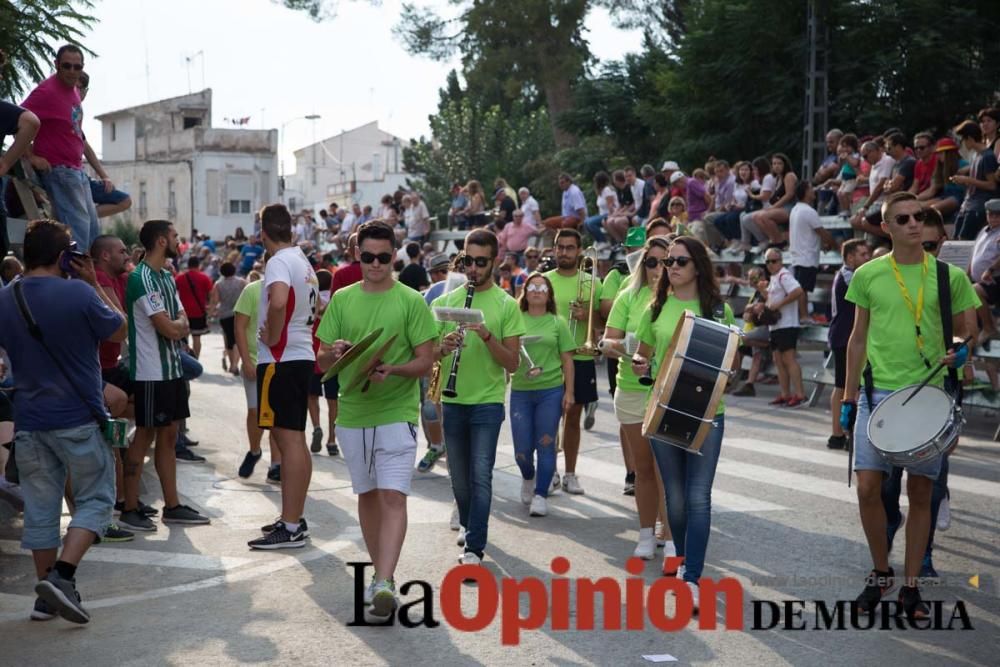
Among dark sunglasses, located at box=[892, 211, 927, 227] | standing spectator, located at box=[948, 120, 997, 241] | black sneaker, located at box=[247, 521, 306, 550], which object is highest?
standing spectator, located at box=[948, 120, 997, 241]

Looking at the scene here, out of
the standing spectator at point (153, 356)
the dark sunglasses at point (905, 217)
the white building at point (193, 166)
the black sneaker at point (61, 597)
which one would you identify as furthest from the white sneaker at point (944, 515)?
the white building at point (193, 166)

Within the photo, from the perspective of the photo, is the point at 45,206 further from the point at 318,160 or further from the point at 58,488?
the point at 318,160

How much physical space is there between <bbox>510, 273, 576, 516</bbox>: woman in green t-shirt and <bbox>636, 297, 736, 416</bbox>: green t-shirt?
199cm

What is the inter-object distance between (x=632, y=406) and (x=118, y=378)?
387 cm

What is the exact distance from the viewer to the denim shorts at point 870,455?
658 centimetres

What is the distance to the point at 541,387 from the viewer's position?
9.41m

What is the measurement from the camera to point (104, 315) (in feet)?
22.3

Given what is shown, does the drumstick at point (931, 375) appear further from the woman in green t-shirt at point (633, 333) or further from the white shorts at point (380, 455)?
the white shorts at point (380, 455)

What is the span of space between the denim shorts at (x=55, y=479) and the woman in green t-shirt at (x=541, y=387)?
10.9 feet

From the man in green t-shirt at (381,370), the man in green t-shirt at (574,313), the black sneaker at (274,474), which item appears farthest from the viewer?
the black sneaker at (274,474)

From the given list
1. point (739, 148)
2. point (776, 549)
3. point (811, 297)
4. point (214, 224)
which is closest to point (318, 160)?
point (214, 224)

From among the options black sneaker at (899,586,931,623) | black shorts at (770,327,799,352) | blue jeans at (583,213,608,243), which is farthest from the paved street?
blue jeans at (583,213,608,243)

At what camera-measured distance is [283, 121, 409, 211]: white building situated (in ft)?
313

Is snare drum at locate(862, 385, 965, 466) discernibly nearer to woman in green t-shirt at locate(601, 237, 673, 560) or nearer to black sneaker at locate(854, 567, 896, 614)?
black sneaker at locate(854, 567, 896, 614)
